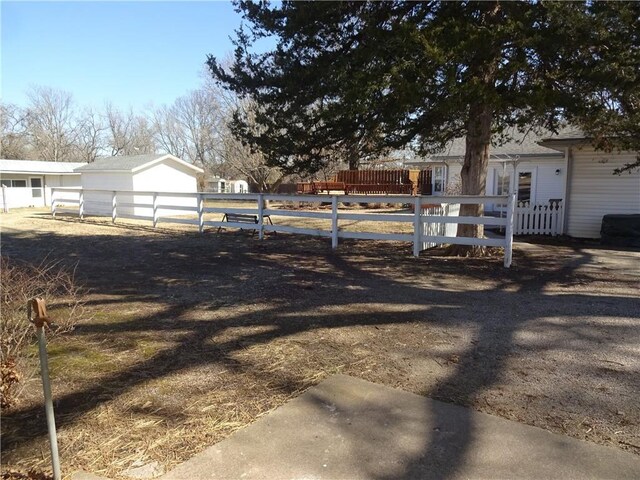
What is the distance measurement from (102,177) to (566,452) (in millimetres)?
28423

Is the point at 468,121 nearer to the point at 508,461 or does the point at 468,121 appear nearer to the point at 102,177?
the point at 508,461

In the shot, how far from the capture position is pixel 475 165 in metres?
10.3

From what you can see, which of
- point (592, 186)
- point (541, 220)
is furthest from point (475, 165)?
point (592, 186)

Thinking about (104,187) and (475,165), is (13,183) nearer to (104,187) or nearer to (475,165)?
(104,187)

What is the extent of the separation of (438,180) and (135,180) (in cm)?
1796

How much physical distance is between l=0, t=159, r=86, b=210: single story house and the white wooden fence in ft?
96.2

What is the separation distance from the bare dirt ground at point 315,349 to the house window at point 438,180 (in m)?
19.5

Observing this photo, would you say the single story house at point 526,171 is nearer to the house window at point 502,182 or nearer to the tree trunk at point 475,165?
the house window at point 502,182

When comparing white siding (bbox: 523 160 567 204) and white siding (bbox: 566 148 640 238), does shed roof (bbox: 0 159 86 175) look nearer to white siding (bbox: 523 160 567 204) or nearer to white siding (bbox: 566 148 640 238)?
white siding (bbox: 523 160 567 204)

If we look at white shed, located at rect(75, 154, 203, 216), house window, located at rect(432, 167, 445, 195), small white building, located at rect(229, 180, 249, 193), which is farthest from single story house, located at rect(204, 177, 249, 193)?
house window, located at rect(432, 167, 445, 195)

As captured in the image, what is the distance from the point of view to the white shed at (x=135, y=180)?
82.4 feet

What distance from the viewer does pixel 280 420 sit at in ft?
10.8

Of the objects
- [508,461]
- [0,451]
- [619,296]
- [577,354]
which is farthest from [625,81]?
[0,451]

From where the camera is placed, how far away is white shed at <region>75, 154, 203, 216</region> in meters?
25.1
